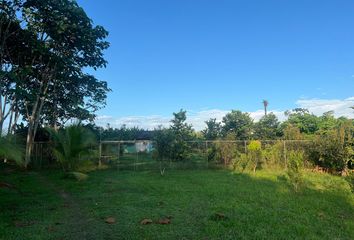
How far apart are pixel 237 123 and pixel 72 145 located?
17087 mm

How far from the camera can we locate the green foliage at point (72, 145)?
619 inches

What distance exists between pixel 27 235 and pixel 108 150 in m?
14.5

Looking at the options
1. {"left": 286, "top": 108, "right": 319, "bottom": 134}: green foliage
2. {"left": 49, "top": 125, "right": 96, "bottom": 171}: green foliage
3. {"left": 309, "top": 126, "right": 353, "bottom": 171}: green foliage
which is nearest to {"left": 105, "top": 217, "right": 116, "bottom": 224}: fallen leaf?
{"left": 49, "top": 125, "right": 96, "bottom": 171}: green foliage

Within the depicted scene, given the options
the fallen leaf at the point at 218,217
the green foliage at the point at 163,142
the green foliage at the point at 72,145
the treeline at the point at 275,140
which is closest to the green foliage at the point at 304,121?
the treeline at the point at 275,140

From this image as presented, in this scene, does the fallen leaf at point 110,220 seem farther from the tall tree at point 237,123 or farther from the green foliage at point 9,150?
the tall tree at point 237,123

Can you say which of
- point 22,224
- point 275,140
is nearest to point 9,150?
point 22,224

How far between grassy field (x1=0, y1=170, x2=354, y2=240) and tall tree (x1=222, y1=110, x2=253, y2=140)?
57.5 ft

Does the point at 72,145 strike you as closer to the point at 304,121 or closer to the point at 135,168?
the point at 135,168

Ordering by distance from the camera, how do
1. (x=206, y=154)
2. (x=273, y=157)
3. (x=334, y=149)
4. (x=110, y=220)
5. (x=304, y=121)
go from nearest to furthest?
(x=110, y=220) < (x=334, y=149) < (x=273, y=157) < (x=206, y=154) < (x=304, y=121)

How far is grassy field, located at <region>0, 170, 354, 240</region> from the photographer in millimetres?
5637

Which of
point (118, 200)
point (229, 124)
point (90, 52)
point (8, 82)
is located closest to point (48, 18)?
point (90, 52)

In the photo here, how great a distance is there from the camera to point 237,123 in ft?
96.7

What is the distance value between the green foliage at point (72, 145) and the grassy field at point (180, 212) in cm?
452

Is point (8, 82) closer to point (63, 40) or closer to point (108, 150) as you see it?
point (63, 40)
